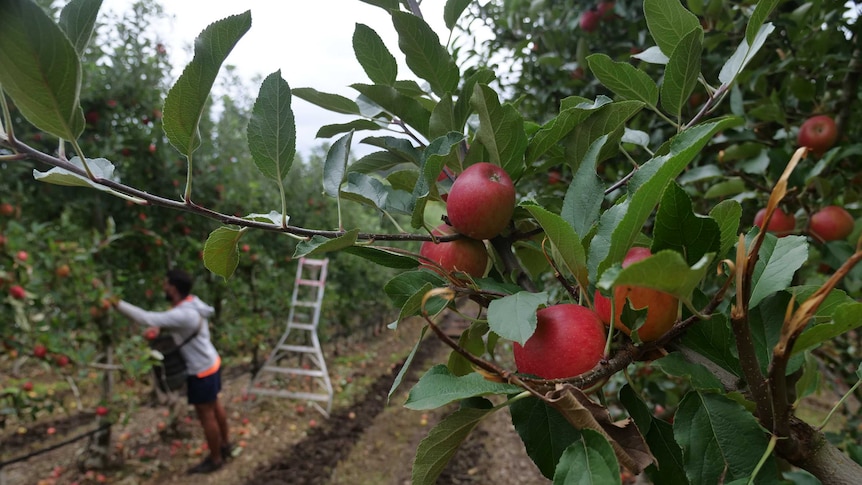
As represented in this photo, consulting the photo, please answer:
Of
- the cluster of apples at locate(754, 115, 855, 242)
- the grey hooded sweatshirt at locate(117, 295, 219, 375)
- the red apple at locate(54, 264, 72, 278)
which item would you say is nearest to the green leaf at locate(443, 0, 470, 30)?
the cluster of apples at locate(754, 115, 855, 242)

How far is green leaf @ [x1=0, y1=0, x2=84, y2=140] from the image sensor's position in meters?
0.32

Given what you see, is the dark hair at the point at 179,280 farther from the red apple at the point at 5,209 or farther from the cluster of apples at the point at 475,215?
the cluster of apples at the point at 475,215

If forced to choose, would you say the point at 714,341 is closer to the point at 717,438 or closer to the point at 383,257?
the point at 717,438

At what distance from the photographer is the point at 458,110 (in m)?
0.57

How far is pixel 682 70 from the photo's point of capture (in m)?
0.51

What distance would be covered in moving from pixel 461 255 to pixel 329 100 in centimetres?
26

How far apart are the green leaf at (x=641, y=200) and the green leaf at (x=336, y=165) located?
27 centimetres

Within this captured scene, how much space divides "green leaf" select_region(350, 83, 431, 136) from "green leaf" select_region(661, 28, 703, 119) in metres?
0.27

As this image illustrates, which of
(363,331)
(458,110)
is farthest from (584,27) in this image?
(363,331)

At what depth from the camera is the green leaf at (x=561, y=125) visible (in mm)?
493

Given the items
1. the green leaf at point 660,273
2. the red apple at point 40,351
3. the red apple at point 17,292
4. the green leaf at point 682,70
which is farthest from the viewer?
the red apple at point 40,351

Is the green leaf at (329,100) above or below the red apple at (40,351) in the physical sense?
above

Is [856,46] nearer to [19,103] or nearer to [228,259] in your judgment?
[228,259]

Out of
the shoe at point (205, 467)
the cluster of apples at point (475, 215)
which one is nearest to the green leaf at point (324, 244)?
the cluster of apples at point (475, 215)
